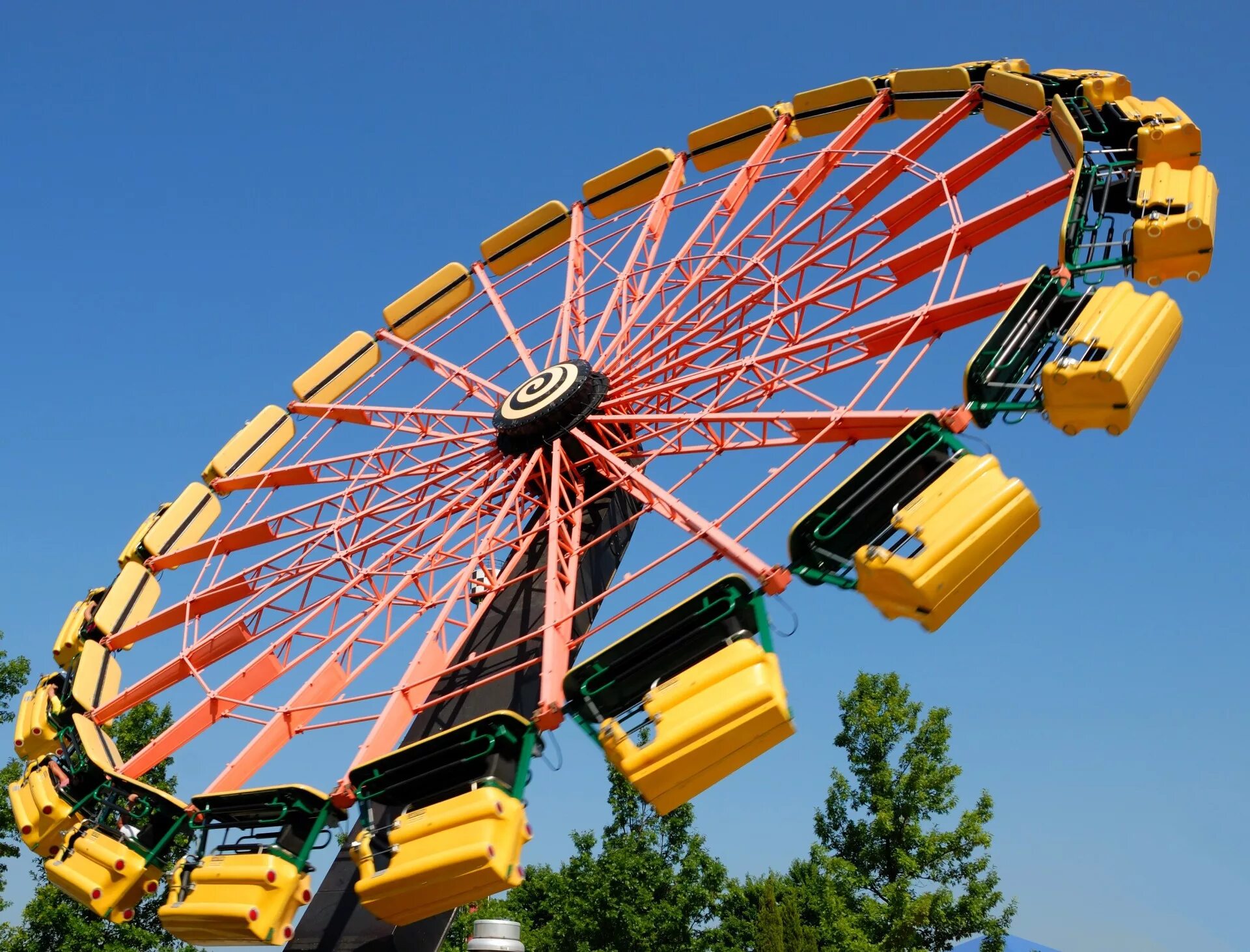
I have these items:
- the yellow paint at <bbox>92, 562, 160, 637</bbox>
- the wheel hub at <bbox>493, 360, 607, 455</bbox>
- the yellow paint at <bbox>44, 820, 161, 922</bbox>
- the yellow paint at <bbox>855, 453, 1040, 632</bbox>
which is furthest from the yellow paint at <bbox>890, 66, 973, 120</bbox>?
the yellow paint at <bbox>44, 820, 161, 922</bbox>

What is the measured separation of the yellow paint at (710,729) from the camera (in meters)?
9.82

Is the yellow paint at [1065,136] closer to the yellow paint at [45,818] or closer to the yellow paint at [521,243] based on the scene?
the yellow paint at [521,243]

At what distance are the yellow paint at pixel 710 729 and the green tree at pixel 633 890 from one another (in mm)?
20835

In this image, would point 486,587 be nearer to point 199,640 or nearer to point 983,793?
point 199,640

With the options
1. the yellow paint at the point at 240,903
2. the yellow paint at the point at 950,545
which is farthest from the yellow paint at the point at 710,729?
the yellow paint at the point at 240,903

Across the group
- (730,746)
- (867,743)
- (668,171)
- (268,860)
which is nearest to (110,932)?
(867,743)

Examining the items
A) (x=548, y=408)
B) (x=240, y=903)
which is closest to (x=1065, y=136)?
(x=548, y=408)

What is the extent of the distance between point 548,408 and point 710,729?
722 centimetres

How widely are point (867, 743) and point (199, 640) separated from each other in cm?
1761

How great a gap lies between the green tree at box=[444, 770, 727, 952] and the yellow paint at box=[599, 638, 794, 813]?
20835mm

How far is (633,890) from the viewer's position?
3183 centimetres

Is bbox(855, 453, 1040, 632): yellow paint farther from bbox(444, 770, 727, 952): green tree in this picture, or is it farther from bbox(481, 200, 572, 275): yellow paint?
bbox(444, 770, 727, 952): green tree

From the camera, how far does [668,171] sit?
70.2 feet

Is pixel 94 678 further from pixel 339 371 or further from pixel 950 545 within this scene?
pixel 950 545
